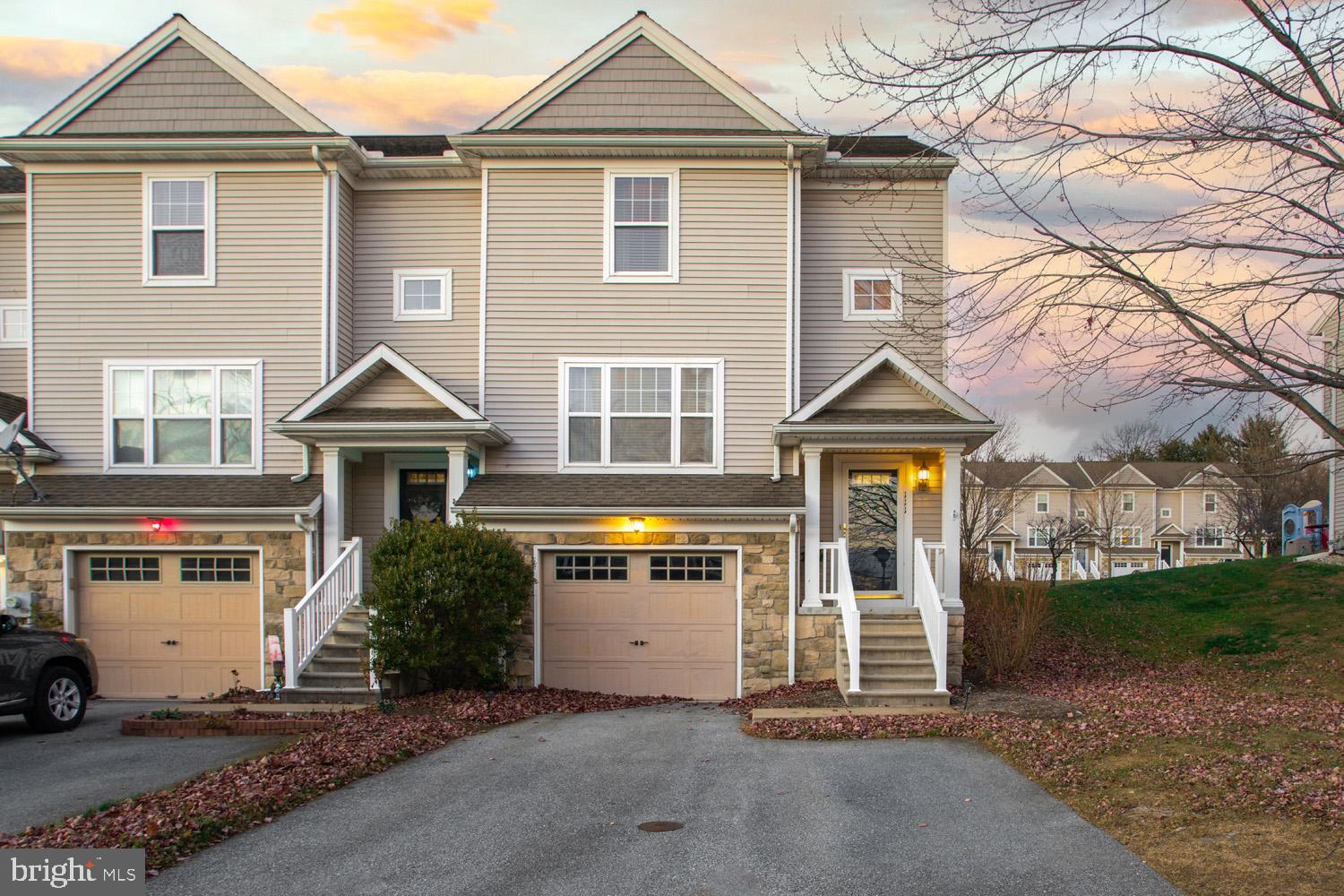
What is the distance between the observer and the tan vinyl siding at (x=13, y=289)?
55.9 ft

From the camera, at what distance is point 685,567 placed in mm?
15062

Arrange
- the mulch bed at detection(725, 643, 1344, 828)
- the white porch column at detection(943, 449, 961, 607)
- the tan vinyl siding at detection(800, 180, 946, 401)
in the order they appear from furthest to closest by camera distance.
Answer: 1. the tan vinyl siding at detection(800, 180, 946, 401)
2. the white porch column at detection(943, 449, 961, 607)
3. the mulch bed at detection(725, 643, 1344, 828)

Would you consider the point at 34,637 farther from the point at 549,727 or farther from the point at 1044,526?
the point at 1044,526

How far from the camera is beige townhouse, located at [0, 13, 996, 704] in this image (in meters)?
15.0

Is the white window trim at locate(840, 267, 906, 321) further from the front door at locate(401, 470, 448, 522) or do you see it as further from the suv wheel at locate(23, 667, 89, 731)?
the suv wheel at locate(23, 667, 89, 731)

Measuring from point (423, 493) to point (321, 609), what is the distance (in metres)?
2.79

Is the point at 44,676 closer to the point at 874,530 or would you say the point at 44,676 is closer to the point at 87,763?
the point at 87,763

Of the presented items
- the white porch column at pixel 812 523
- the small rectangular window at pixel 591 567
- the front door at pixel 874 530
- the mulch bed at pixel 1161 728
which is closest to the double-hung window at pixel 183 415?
the small rectangular window at pixel 591 567

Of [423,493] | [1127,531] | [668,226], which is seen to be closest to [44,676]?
[423,493]

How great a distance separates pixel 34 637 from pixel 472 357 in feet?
23.5

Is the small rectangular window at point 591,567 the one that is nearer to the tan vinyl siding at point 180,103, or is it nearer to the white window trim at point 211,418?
the white window trim at point 211,418

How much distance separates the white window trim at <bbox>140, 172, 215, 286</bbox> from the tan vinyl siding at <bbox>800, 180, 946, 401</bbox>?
892 centimetres

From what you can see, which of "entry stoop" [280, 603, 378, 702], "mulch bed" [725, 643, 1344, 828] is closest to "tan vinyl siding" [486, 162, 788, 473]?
"entry stoop" [280, 603, 378, 702]

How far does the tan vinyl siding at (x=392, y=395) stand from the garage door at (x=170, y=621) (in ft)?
8.96
